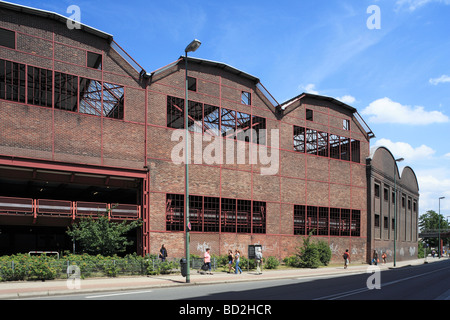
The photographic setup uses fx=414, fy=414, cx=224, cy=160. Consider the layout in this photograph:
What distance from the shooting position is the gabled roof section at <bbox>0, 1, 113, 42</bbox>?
25031 mm

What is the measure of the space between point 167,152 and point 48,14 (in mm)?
11971

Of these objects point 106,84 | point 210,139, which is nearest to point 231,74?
point 210,139

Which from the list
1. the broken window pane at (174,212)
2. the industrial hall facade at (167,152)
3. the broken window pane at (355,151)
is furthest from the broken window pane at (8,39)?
the broken window pane at (355,151)

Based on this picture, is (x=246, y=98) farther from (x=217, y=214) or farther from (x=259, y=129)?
(x=217, y=214)

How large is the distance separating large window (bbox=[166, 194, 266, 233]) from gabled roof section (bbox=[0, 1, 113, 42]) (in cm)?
1219

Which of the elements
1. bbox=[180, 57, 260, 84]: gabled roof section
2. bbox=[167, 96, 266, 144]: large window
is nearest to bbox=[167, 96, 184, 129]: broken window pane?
bbox=[167, 96, 266, 144]: large window

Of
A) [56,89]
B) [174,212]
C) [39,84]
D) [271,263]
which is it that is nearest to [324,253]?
[271,263]

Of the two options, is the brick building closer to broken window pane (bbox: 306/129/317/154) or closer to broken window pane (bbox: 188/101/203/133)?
broken window pane (bbox: 306/129/317/154)

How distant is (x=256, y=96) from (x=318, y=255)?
49.6 ft

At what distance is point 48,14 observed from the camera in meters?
26.3

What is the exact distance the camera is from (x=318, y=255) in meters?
36.1

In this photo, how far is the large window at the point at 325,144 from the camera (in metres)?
40.7

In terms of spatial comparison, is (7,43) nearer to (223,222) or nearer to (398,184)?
(223,222)
